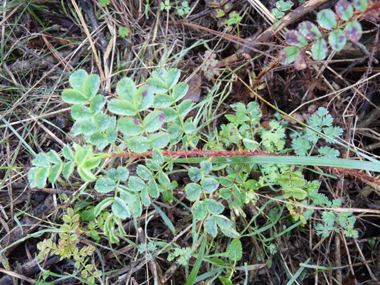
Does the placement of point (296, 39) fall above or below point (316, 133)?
above

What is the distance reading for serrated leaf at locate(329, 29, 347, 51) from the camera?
40.3 inches

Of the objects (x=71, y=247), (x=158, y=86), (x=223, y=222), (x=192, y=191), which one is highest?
(x=158, y=86)

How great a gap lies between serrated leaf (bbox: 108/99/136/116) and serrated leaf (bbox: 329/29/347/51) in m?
0.84

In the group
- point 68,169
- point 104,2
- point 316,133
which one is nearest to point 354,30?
point 316,133

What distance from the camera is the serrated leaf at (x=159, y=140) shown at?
118 centimetres

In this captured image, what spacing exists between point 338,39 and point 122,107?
91 centimetres

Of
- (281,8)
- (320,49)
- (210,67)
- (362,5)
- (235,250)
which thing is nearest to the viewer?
(362,5)

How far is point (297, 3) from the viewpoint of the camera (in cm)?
210

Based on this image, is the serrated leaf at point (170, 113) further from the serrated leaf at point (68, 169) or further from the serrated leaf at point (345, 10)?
the serrated leaf at point (345, 10)

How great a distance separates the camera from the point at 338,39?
3.38 feet

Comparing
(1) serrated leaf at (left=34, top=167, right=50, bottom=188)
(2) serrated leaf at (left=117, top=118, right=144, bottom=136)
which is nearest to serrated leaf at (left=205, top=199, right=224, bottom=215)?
(2) serrated leaf at (left=117, top=118, right=144, bottom=136)

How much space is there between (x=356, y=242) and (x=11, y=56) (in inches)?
126

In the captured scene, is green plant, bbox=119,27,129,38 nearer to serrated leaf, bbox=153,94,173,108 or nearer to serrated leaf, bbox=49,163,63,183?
serrated leaf, bbox=153,94,173,108

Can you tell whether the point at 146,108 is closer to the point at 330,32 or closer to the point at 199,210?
the point at 199,210
